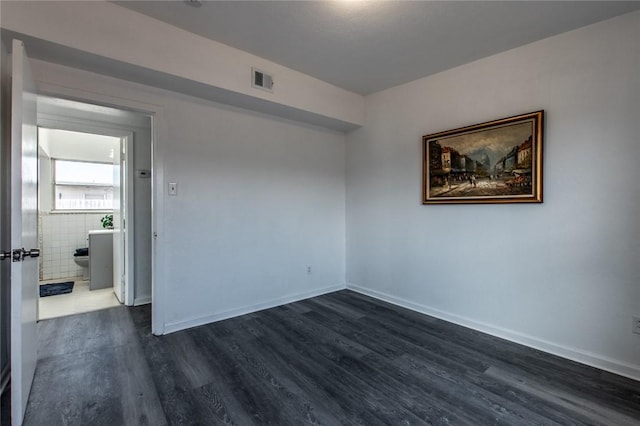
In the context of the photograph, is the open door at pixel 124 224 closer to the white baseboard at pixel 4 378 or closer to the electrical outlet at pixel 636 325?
the white baseboard at pixel 4 378

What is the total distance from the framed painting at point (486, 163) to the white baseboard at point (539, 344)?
117 centimetres

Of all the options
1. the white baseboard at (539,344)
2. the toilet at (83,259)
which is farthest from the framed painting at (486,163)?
the toilet at (83,259)

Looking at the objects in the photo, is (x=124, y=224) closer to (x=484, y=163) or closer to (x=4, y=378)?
(x=4, y=378)

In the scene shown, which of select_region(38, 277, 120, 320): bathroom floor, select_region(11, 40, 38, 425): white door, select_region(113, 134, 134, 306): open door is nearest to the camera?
select_region(11, 40, 38, 425): white door

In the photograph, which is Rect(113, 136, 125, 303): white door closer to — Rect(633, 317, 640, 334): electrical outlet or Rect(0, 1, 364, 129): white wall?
Rect(0, 1, 364, 129): white wall

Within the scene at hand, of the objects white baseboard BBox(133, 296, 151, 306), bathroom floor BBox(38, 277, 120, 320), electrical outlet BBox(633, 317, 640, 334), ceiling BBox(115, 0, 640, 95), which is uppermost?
ceiling BBox(115, 0, 640, 95)

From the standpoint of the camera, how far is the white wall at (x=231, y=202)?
8.99 feet

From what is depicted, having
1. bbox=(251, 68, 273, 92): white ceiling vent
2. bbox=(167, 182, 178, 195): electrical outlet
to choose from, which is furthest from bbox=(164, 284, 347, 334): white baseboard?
bbox=(251, 68, 273, 92): white ceiling vent

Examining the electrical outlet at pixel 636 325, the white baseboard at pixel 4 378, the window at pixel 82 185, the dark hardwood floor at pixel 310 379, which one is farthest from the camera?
the window at pixel 82 185

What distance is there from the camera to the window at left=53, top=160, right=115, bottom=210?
5.13 m

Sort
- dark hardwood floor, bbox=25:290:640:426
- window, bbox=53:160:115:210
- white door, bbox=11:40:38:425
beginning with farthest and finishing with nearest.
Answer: window, bbox=53:160:115:210, dark hardwood floor, bbox=25:290:640:426, white door, bbox=11:40:38:425

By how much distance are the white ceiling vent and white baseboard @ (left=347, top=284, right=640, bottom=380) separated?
2787 millimetres

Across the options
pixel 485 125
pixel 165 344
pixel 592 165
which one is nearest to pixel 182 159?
pixel 165 344

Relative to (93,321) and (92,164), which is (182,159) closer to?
(93,321)
